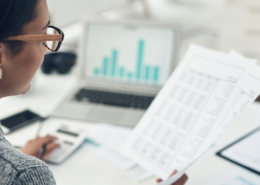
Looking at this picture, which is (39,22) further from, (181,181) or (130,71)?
(130,71)

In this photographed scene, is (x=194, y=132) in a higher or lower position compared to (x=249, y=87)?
lower

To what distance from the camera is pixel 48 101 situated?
1.10m

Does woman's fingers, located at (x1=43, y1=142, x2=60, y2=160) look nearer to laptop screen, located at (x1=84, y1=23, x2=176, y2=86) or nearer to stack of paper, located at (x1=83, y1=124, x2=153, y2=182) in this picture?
stack of paper, located at (x1=83, y1=124, x2=153, y2=182)

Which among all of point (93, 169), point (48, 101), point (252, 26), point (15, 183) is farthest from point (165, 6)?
point (15, 183)

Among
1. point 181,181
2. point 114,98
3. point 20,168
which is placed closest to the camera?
point 20,168

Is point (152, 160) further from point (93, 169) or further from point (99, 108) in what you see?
point (99, 108)

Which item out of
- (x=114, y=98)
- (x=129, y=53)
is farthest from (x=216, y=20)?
(x=114, y=98)

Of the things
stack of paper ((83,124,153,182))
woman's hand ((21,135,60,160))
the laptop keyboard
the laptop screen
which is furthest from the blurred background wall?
woman's hand ((21,135,60,160))

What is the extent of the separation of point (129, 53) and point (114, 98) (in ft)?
0.67

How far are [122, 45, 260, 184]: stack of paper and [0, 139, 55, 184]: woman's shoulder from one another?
0.26 metres

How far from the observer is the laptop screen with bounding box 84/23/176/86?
3.62ft

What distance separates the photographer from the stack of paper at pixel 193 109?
60 cm

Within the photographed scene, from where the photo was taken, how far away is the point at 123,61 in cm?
113

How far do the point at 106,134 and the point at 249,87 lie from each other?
0.46m
